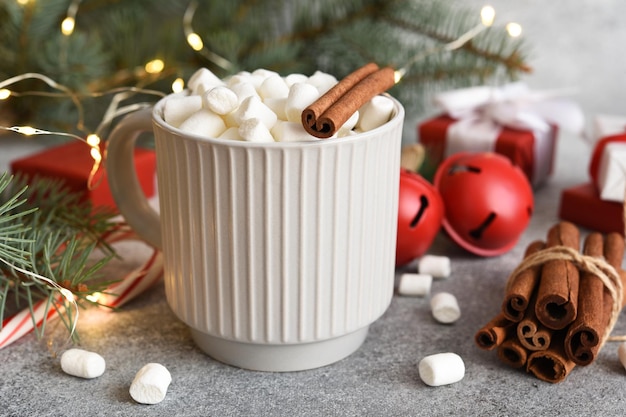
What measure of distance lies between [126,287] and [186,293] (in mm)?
157

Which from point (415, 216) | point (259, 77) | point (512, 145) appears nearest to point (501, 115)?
point (512, 145)

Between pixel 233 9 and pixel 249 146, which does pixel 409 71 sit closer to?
pixel 233 9

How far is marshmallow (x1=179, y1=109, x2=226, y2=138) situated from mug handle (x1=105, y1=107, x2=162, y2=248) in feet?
0.41

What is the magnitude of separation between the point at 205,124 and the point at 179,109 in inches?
1.7

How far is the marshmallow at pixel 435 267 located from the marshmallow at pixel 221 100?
1.17ft

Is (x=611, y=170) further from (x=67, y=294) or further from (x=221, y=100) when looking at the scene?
(x=67, y=294)

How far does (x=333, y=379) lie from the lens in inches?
28.4

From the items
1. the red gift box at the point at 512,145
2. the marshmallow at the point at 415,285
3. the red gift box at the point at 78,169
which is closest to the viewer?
the marshmallow at the point at 415,285

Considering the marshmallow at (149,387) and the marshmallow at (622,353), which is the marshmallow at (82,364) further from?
the marshmallow at (622,353)

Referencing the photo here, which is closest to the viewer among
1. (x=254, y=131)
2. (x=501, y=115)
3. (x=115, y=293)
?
(x=254, y=131)

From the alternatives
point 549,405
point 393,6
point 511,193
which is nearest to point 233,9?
point 393,6

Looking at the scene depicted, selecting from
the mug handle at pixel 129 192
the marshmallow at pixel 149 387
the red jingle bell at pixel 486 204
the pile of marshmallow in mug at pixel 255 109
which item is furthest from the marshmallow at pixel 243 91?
the red jingle bell at pixel 486 204

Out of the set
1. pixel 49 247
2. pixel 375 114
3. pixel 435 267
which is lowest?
pixel 435 267

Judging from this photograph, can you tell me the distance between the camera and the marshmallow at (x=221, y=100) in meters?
0.65
